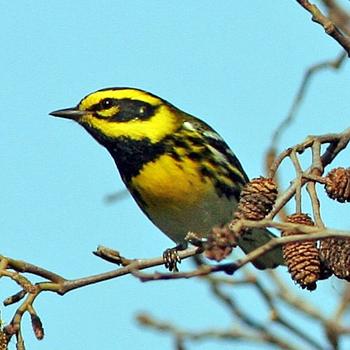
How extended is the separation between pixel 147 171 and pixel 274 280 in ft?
2.76

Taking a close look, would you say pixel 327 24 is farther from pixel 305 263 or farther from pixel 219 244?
pixel 219 244

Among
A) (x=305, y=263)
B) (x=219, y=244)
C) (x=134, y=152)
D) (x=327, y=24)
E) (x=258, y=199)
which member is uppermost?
(x=134, y=152)

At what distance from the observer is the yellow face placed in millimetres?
4711

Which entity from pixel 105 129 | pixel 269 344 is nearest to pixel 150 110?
pixel 105 129

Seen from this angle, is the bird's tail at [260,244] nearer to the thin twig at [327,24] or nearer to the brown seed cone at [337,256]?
the thin twig at [327,24]

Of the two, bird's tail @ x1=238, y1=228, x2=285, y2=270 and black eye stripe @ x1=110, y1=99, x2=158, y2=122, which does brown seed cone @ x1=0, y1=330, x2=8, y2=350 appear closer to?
→ black eye stripe @ x1=110, y1=99, x2=158, y2=122

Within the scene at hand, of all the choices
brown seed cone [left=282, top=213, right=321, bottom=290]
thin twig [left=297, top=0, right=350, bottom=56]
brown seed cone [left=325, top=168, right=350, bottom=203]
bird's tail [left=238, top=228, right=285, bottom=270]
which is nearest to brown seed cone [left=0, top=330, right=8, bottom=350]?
brown seed cone [left=282, top=213, right=321, bottom=290]

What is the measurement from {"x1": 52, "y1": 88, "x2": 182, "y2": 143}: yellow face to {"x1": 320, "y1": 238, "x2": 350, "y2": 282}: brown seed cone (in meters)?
2.20

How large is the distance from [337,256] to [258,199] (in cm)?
30

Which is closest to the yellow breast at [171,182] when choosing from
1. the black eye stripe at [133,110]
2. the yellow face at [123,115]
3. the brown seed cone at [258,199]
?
the yellow face at [123,115]

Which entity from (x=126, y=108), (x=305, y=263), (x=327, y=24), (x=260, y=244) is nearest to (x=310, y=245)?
(x=305, y=263)

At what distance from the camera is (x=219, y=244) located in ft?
6.24

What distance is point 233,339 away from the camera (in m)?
4.27

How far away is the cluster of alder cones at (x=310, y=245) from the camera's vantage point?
2.62m
